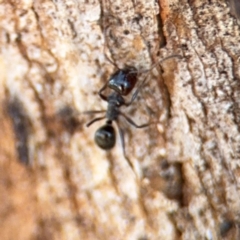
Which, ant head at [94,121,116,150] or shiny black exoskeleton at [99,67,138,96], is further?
shiny black exoskeleton at [99,67,138,96]

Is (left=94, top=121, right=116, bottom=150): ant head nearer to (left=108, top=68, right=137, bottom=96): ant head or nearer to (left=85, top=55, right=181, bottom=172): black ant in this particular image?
(left=85, top=55, right=181, bottom=172): black ant

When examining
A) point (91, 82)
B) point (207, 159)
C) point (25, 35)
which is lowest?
point (207, 159)

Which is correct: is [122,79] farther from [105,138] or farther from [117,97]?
[105,138]

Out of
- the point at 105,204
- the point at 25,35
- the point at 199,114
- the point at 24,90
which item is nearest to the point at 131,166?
the point at 105,204

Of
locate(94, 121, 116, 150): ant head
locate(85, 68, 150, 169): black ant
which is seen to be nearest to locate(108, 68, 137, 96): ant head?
locate(85, 68, 150, 169): black ant

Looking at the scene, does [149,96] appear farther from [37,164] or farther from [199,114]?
[37,164]

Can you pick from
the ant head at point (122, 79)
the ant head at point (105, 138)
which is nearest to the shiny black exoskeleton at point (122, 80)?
the ant head at point (122, 79)

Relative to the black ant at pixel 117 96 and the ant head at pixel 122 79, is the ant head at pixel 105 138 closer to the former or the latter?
the black ant at pixel 117 96
